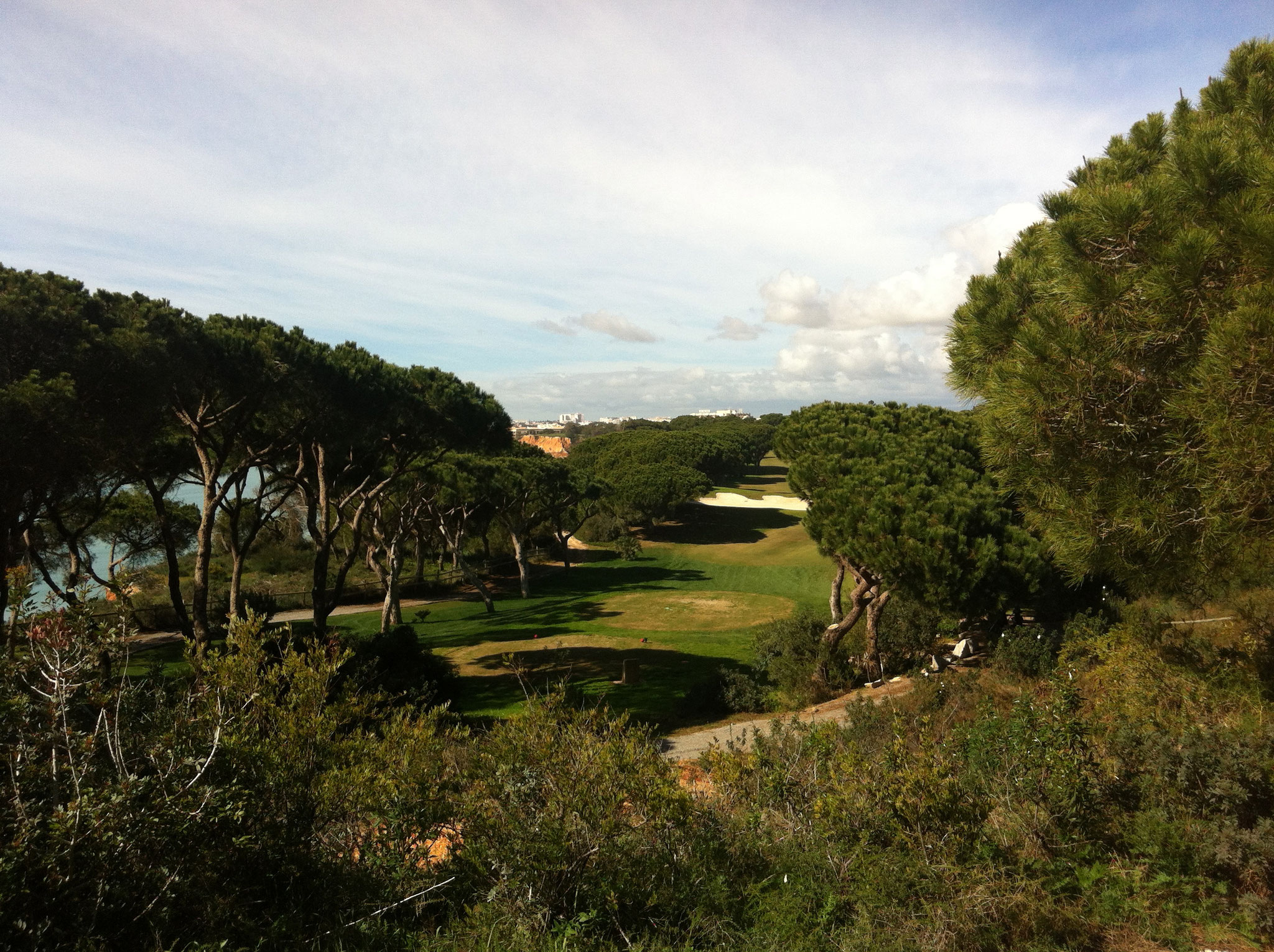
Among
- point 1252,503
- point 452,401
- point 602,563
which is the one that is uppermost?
point 452,401

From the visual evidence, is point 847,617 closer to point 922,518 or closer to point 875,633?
point 875,633

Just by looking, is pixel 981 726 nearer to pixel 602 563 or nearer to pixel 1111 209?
pixel 1111 209

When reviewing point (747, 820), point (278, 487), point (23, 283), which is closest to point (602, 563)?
point (278, 487)

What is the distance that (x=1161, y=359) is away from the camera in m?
5.51

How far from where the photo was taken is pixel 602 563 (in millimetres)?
49594

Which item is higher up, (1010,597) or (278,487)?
(278,487)

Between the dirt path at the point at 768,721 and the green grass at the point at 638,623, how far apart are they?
107 cm

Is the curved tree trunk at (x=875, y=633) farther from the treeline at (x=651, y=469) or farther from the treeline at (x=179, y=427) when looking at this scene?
the treeline at (x=651, y=469)

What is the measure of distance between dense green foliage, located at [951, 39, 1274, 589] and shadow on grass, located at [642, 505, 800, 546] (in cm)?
5014

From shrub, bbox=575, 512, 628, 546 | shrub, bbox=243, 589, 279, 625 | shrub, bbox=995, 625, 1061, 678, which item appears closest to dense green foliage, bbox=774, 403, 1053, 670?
shrub, bbox=995, 625, 1061, 678

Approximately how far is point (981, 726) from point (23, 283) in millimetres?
14029

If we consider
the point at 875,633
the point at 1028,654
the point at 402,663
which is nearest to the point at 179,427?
the point at 402,663

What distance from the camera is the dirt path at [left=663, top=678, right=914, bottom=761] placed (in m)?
12.0

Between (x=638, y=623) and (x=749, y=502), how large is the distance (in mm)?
46769
